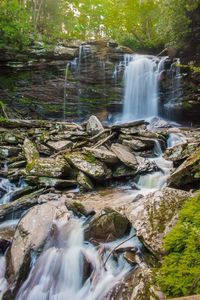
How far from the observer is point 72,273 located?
436 cm

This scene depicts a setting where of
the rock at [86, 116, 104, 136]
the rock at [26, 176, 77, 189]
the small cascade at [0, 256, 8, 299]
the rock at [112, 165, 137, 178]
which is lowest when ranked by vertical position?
the small cascade at [0, 256, 8, 299]

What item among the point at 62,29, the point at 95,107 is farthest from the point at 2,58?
the point at 62,29

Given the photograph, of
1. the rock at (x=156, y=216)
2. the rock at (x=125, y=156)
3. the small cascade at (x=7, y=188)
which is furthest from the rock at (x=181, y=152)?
the small cascade at (x=7, y=188)

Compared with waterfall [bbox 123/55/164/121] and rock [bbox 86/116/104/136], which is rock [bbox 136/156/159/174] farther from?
waterfall [bbox 123/55/164/121]

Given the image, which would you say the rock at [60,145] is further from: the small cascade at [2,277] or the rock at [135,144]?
the small cascade at [2,277]

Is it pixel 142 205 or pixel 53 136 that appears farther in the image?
pixel 53 136

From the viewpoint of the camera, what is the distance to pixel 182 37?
1401 centimetres

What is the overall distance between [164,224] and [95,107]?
13.5 m

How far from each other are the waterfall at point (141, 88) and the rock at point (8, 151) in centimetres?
768

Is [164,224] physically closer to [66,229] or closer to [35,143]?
[66,229]

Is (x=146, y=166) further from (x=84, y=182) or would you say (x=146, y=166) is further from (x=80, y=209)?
(x=80, y=209)

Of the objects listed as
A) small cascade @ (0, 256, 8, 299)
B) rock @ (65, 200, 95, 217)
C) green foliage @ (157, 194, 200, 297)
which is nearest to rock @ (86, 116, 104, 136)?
rock @ (65, 200, 95, 217)

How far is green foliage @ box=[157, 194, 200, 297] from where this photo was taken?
242 cm

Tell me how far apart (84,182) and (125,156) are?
155 cm
